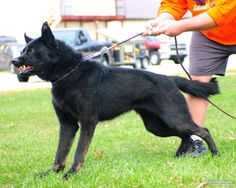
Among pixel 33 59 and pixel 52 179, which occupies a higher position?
pixel 33 59

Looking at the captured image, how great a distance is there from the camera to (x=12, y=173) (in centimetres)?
479

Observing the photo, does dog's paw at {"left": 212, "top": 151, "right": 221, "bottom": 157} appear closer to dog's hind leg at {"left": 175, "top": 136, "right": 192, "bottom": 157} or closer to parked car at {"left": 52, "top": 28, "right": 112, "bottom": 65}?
dog's hind leg at {"left": 175, "top": 136, "right": 192, "bottom": 157}

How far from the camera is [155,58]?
3114 cm

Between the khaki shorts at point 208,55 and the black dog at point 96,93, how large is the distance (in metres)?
0.19

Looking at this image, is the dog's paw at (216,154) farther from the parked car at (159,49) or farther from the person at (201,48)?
the parked car at (159,49)

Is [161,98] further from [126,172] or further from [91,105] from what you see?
[126,172]

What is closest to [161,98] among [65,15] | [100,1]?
[65,15]

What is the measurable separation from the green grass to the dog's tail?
60 centimetres

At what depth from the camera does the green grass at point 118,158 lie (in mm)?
4012

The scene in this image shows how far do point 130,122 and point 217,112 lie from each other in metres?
1.88

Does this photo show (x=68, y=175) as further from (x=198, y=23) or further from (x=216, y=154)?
(x=198, y=23)

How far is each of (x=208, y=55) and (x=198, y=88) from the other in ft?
1.32

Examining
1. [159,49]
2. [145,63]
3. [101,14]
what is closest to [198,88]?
[145,63]

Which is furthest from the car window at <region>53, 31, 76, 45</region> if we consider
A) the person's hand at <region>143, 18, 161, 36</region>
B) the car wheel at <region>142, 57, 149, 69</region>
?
the person's hand at <region>143, 18, 161, 36</region>
